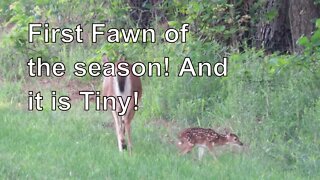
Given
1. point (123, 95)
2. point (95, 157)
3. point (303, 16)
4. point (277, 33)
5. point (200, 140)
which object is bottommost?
point (95, 157)

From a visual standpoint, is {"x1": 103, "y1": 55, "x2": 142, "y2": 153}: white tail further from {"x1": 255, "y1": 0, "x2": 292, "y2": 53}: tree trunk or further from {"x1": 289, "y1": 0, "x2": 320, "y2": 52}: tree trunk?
{"x1": 255, "y1": 0, "x2": 292, "y2": 53}: tree trunk

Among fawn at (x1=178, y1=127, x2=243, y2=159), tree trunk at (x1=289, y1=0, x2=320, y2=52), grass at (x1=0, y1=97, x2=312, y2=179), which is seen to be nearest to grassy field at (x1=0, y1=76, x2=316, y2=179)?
grass at (x1=0, y1=97, x2=312, y2=179)

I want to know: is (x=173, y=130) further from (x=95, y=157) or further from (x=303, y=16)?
(x=303, y=16)

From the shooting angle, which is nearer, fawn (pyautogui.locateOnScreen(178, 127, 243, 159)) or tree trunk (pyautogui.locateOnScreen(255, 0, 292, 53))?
fawn (pyautogui.locateOnScreen(178, 127, 243, 159))

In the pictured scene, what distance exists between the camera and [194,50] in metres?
14.0

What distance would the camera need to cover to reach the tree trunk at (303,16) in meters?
13.6

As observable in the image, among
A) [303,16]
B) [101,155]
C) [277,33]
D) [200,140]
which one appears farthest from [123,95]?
[277,33]

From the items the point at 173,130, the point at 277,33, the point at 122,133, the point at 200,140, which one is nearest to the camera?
the point at 200,140

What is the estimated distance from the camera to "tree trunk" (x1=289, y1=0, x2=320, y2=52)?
13625mm

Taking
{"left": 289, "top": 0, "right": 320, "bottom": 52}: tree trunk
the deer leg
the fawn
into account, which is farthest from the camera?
{"left": 289, "top": 0, "right": 320, "bottom": 52}: tree trunk

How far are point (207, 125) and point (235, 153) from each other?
161 cm

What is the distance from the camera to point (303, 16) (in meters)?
13.7

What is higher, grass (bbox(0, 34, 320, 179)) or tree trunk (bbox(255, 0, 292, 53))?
tree trunk (bbox(255, 0, 292, 53))

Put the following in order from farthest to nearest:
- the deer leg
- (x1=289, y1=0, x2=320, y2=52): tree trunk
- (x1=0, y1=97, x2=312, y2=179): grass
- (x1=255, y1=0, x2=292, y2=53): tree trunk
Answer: (x1=255, y1=0, x2=292, y2=53): tree trunk, (x1=289, y1=0, x2=320, y2=52): tree trunk, the deer leg, (x1=0, y1=97, x2=312, y2=179): grass
